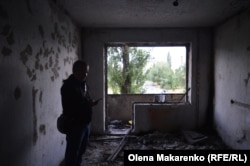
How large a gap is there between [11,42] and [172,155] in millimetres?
1730

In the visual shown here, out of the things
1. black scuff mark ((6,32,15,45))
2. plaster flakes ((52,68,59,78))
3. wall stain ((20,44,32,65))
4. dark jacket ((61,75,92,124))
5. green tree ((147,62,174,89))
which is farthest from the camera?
green tree ((147,62,174,89))

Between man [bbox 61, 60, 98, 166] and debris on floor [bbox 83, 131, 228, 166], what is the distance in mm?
1315

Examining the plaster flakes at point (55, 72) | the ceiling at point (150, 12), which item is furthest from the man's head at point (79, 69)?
the ceiling at point (150, 12)

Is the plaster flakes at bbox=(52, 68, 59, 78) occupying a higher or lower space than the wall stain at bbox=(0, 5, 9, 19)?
lower

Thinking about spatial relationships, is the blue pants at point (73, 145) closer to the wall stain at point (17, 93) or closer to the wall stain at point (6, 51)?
the wall stain at point (17, 93)

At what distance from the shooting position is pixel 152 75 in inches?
323

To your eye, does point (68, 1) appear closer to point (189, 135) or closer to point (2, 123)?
point (2, 123)

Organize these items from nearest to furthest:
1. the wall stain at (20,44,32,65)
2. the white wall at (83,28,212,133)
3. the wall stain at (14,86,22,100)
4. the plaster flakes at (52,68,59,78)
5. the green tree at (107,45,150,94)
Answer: the wall stain at (14,86,22,100), the wall stain at (20,44,32,65), the plaster flakes at (52,68,59,78), the white wall at (83,28,212,133), the green tree at (107,45,150,94)

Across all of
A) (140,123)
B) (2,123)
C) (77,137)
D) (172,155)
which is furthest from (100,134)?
(2,123)

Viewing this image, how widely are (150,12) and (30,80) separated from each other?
2.32 metres

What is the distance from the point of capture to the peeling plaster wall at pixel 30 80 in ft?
6.37

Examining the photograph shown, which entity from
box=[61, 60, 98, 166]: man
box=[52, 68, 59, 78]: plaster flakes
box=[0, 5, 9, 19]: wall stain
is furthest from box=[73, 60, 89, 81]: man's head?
box=[0, 5, 9, 19]: wall stain

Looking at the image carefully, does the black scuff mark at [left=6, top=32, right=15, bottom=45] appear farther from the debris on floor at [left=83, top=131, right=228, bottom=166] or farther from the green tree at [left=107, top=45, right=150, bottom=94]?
the green tree at [left=107, top=45, right=150, bottom=94]

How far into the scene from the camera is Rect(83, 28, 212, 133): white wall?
534cm
